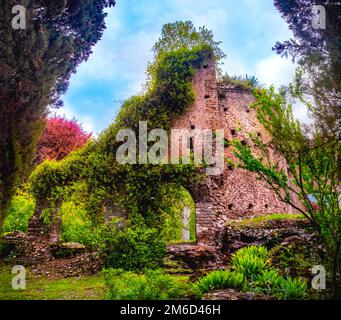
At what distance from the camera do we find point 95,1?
413 inches

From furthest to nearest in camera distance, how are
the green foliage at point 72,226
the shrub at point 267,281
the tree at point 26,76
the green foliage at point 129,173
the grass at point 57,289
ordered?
the green foliage at point 72,226 < the green foliage at point 129,173 < the grass at point 57,289 < the tree at point 26,76 < the shrub at point 267,281

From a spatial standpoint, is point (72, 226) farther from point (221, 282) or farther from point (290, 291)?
point (290, 291)

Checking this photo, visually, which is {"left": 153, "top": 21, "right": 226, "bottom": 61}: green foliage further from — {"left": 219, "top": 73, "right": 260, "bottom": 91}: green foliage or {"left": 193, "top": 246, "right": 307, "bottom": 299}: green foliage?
{"left": 193, "top": 246, "right": 307, "bottom": 299}: green foliage

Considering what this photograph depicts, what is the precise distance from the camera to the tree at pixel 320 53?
689cm

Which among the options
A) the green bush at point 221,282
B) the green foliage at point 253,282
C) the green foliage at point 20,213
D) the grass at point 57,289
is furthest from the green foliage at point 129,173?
the green bush at point 221,282

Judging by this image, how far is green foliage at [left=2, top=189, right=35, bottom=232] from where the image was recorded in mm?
17688

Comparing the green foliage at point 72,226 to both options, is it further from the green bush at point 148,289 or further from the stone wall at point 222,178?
the green bush at point 148,289

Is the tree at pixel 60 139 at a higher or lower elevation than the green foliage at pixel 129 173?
higher

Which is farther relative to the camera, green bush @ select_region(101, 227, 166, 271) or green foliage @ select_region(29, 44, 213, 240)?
green foliage @ select_region(29, 44, 213, 240)

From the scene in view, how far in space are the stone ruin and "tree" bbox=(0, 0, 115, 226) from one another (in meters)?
5.59

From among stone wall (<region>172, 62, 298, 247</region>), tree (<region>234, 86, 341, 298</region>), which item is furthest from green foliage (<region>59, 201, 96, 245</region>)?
tree (<region>234, 86, 341, 298</region>)

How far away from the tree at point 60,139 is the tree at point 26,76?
17768mm
